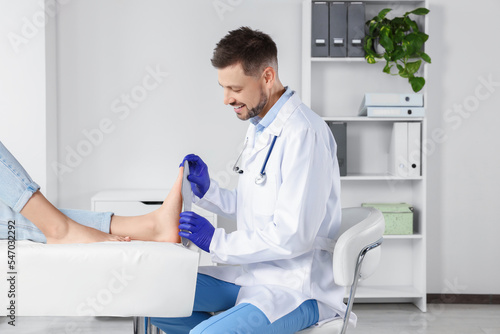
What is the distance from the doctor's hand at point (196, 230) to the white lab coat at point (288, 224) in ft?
0.07

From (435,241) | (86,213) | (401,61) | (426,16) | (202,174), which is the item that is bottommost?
(435,241)

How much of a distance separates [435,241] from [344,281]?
2091 mm

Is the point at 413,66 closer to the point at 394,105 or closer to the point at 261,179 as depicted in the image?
the point at 394,105

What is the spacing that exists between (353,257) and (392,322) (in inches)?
66.2

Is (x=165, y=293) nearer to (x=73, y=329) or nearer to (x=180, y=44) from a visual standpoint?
(x=73, y=329)

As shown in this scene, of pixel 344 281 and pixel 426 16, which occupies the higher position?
pixel 426 16

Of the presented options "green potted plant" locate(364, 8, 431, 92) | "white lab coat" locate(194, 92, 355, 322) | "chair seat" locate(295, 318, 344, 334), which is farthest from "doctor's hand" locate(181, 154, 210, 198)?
"green potted plant" locate(364, 8, 431, 92)

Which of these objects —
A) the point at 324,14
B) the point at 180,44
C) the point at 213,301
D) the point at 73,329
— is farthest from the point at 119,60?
the point at 213,301

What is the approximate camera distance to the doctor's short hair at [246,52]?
1.49m

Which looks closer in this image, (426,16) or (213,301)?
(213,301)

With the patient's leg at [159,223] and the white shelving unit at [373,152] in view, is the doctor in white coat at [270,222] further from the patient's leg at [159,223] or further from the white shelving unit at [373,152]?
the white shelving unit at [373,152]

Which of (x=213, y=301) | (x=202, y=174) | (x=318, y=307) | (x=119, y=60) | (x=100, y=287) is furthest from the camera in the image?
(x=119, y=60)

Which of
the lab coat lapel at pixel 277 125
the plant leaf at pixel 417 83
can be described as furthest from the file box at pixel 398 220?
the lab coat lapel at pixel 277 125

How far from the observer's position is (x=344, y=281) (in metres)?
1.36
